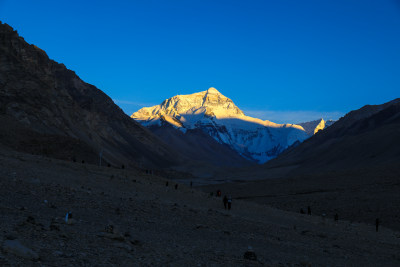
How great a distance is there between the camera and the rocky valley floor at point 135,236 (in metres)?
7.35

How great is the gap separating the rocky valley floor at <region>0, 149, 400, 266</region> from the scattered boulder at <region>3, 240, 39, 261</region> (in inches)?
0.6

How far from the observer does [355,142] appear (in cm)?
9594

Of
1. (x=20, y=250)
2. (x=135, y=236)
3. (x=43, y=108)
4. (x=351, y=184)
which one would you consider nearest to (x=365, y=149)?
(x=351, y=184)

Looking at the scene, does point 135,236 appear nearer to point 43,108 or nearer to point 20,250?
point 20,250

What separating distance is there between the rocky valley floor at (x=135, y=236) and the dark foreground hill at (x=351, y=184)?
43.3 ft

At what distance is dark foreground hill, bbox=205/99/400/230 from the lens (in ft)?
109

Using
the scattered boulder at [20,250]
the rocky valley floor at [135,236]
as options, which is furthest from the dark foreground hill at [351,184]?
the scattered boulder at [20,250]

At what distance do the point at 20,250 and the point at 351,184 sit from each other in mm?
48516

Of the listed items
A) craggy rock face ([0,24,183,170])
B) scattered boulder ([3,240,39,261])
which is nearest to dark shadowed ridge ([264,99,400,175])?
craggy rock face ([0,24,183,170])

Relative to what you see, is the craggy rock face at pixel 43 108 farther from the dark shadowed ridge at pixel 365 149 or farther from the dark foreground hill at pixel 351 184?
the dark shadowed ridge at pixel 365 149

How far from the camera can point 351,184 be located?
50.1 metres

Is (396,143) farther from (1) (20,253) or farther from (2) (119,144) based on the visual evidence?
(1) (20,253)

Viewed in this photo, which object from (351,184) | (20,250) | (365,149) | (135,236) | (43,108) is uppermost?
(43,108)

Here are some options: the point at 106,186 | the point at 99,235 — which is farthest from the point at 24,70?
the point at 99,235
